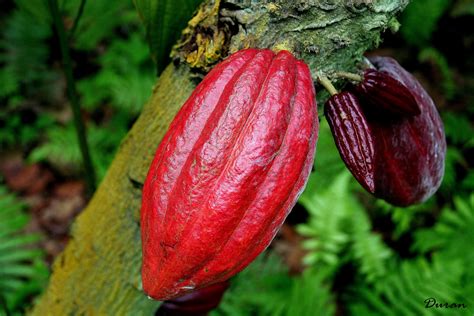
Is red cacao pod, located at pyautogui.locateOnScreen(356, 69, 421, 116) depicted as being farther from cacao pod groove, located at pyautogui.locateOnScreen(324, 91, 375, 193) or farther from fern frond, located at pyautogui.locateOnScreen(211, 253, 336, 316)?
fern frond, located at pyautogui.locateOnScreen(211, 253, 336, 316)

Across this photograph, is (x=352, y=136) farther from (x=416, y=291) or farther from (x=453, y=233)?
(x=453, y=233)

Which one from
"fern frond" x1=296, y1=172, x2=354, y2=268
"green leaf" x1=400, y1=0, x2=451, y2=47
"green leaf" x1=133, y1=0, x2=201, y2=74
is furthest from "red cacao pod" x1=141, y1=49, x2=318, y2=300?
"green leaf" x1=400, y1=0, x2=451, y2=47

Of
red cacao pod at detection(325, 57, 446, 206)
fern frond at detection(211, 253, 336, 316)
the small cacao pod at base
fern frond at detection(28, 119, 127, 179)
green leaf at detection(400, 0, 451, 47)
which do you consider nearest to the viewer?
red cacao pod at detection(325, 57, 446, 206)

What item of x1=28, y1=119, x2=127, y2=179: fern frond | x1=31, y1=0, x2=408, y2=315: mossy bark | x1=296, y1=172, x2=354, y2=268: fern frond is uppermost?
x1=31, y1=0, x2=408, y2=315: mossy bark

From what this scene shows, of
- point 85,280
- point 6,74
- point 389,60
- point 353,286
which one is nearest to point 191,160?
point 389,60

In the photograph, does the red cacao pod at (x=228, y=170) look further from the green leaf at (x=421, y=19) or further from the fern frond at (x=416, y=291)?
the green leaf at (x=421, y=19)

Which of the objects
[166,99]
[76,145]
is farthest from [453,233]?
[76,145]
